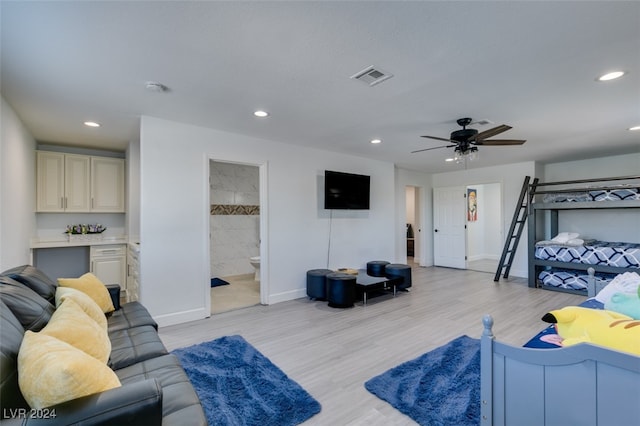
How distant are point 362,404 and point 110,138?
474 cm

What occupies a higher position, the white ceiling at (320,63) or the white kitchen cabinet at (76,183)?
the white ceiling at (320,63)

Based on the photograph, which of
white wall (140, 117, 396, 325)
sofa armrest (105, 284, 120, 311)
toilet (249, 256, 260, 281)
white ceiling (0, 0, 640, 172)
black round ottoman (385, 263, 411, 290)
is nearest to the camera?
white ceiling (0, 0, 640, 172)

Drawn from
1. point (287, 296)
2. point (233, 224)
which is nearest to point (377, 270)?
point (287, 296)

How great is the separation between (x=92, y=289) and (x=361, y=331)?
2.65 m

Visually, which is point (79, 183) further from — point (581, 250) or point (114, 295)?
point (581, 250)

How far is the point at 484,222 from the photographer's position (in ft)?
28.9

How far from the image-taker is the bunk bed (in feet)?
14.8

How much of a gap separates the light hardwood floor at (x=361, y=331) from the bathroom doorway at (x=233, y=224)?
7.39 feet

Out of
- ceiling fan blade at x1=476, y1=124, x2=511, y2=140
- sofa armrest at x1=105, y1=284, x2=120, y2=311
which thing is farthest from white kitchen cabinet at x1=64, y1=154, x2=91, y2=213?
ceiling fan blade at x1=476, y1=124, x2=511, y2=140

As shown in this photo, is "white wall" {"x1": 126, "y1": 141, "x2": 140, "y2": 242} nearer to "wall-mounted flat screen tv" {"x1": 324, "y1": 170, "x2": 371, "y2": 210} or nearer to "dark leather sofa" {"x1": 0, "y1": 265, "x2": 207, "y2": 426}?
"dark leather sofa" {"x1": 0, "y1": 265, "x2": 207, "y2": 426}

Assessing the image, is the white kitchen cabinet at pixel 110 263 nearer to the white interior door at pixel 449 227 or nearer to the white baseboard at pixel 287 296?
the white baseboard at pixel 287 296

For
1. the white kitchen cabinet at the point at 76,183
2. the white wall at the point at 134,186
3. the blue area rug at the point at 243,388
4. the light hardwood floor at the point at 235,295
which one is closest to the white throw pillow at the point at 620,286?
the blue area rug at the point at 243,388

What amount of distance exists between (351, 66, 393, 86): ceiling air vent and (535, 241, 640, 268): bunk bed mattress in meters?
4.86

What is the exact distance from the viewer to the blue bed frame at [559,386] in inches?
42.2
